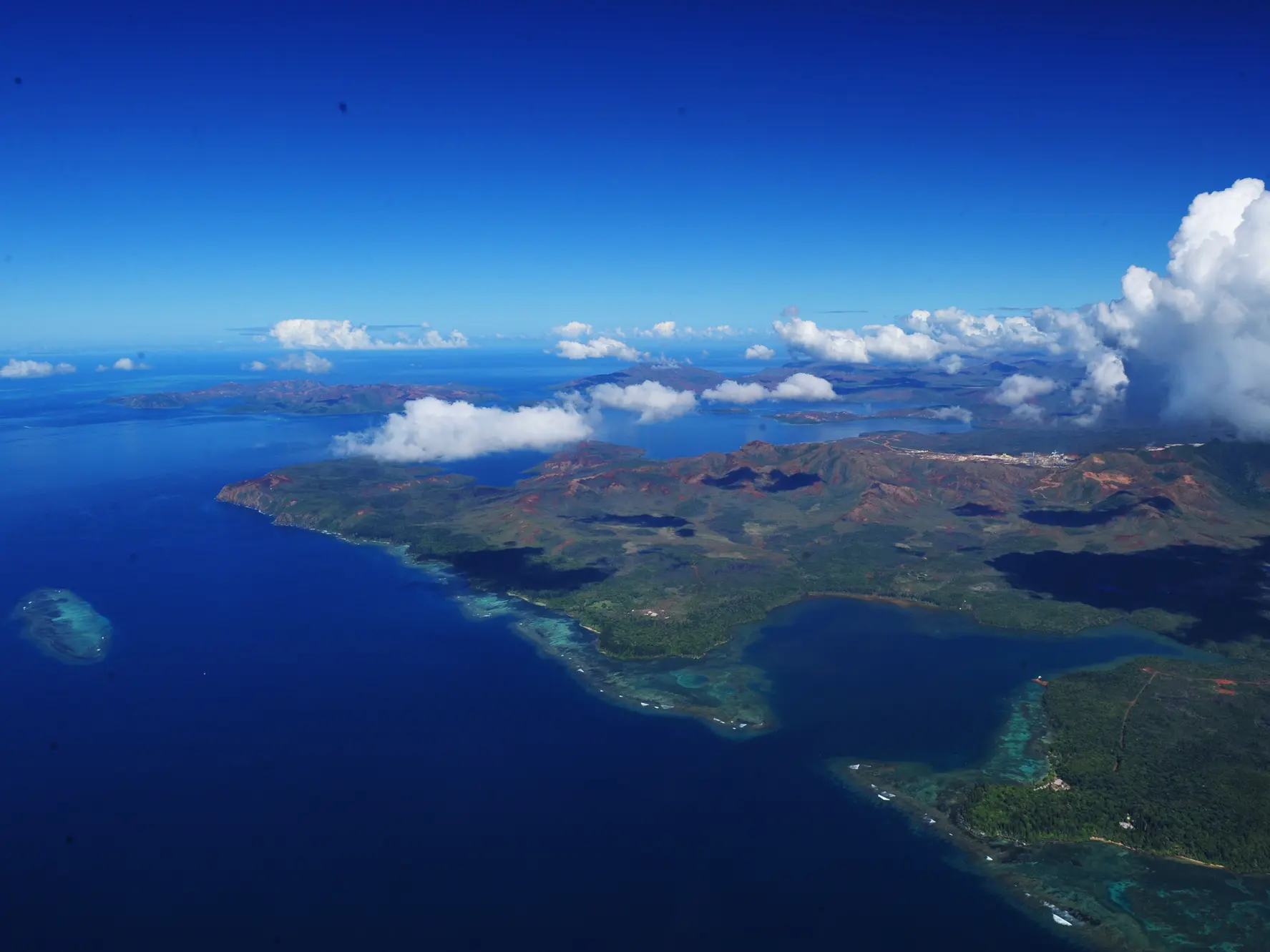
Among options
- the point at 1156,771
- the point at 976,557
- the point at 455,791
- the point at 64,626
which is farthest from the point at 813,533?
the point at 64,626

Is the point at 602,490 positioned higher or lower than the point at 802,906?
higher

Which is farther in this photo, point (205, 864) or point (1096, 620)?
point (1096, 620)

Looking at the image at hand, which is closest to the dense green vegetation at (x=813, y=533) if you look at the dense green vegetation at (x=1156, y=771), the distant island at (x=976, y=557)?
the distant island at (x=976, y=557)

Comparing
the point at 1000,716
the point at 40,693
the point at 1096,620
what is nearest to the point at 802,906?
the point at 1000,716

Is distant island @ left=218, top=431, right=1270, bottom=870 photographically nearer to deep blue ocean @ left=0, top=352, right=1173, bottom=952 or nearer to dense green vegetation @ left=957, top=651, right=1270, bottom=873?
dense green vegetation @ left=957, top=651, right=1270, bottom=873

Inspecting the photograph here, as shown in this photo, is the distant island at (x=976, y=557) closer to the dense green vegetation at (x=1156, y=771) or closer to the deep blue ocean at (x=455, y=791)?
the dense green vegetation at (x=1156, y=771)

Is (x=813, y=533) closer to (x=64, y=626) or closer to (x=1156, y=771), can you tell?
(x=1156, y=771)

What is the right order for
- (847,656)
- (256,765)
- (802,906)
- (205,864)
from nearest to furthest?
(802,906), (205,864), (256,765), (847,656)

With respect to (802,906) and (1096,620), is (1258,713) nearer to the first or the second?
(1096,620)
